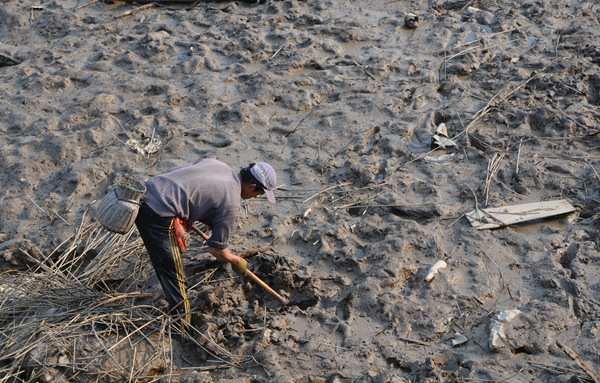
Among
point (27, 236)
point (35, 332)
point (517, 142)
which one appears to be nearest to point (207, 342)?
point (35, 332)

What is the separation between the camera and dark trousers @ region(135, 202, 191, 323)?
418cm

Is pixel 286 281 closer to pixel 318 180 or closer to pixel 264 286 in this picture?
pixel 264 286

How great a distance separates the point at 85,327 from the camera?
4297mm

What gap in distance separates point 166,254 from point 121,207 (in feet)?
1.62

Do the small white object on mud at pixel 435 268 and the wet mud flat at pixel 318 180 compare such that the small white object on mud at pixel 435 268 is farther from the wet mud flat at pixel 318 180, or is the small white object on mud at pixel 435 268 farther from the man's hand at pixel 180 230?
the man's hand at pixel 180 230

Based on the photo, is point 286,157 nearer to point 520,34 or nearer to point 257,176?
point 257,176

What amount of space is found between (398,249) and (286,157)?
1.59 meters

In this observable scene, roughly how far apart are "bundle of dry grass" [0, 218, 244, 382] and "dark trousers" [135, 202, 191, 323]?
14 cm

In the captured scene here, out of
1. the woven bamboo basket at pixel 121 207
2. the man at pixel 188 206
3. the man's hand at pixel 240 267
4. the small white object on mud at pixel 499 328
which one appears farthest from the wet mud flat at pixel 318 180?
the woven bamboo basket at pixel 121 207

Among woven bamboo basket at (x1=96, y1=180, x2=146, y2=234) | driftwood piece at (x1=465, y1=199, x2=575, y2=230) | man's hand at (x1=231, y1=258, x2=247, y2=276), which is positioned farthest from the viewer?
driftwood piece at (x1=465, y1=199, x2=575, y2=230)

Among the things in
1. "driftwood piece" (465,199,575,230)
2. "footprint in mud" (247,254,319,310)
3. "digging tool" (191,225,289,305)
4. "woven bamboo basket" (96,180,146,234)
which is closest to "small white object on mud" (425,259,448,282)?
"driftwood piece" (465,199,575,230)

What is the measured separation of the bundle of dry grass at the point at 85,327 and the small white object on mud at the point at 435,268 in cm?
155

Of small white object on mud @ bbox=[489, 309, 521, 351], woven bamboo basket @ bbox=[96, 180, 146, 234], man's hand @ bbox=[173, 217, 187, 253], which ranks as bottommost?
small white object on mud @ bbox=[489, 309, 521, 351]

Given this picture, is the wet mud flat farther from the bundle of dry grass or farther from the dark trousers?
the dark trousers
